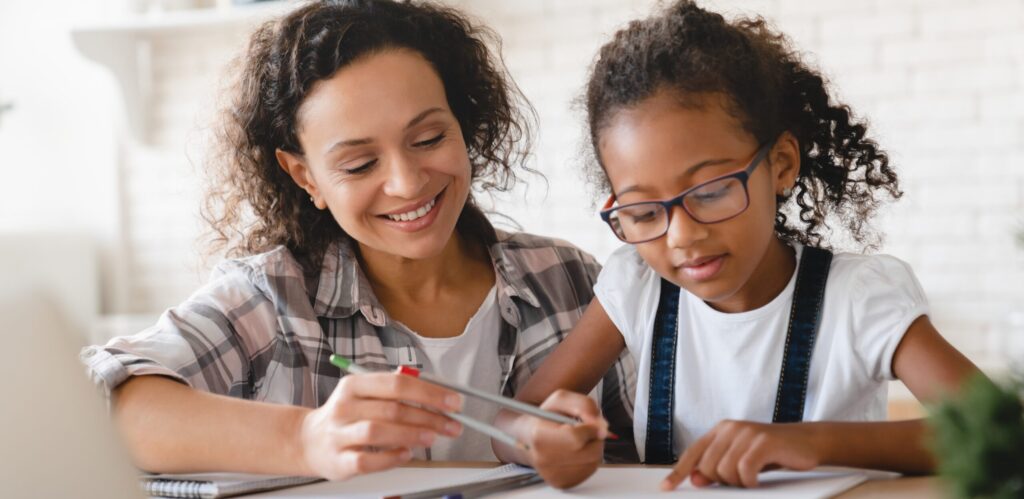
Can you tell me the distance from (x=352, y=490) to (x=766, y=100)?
696 millimetres

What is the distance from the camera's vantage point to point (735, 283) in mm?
1362

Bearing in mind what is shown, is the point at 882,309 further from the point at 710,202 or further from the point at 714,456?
the point at 714,456

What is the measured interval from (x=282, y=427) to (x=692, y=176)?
0.54 meters

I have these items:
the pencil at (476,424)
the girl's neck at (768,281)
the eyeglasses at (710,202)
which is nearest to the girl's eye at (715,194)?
the eyeglasses at (710,202)

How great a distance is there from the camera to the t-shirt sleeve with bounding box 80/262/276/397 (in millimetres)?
1310

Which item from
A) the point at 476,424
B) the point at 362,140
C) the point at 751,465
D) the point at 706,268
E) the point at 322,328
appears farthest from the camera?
the point at 322,328

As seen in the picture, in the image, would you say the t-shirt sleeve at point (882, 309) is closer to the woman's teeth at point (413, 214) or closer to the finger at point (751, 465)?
the finger at point (751, 465)

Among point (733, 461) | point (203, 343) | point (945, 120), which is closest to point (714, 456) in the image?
point (733, 461)

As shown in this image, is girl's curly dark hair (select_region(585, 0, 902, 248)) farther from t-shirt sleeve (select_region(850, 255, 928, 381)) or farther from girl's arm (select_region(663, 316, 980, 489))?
girl's arm (select_region(663, 316, 980, 489))

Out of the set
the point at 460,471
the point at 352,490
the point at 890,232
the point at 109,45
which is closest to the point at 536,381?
the point at 460,471

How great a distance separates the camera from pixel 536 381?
1528 millimetres

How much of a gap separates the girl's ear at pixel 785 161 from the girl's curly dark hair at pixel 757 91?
2cm

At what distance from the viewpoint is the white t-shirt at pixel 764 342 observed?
136 centimetres

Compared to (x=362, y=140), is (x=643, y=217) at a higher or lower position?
lower
